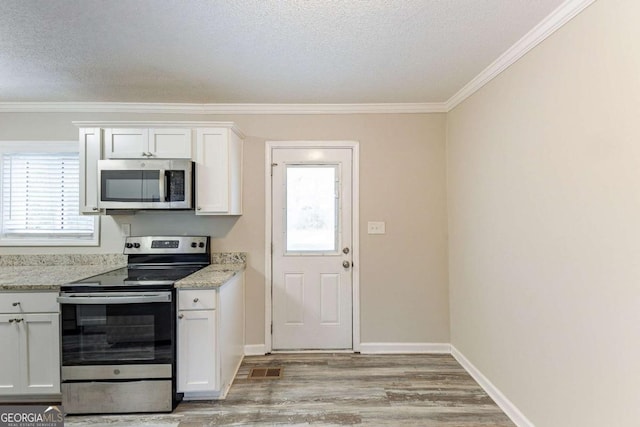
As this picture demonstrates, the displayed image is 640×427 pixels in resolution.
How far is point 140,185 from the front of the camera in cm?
273

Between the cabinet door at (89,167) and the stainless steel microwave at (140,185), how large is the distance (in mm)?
86

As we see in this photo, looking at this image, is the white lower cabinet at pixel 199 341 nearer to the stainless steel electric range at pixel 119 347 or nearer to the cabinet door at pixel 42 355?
the stainless steel electric range at pixel 119 347

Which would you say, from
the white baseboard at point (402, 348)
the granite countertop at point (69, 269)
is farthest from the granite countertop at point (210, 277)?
the white baseboard at point (402, 348)

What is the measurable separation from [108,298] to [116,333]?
0.26 m

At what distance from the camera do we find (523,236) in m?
2.09

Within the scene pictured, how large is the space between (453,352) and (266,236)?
7.02ft

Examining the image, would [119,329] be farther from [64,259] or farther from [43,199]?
[43,199]

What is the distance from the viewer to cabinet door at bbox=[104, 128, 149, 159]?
2766 millimetres

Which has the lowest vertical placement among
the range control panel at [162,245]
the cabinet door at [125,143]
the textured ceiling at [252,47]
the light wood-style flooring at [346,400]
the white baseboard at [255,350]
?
the light wood-style flooring at [346,400]

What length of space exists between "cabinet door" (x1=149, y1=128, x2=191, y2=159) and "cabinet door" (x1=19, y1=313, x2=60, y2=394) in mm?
1440

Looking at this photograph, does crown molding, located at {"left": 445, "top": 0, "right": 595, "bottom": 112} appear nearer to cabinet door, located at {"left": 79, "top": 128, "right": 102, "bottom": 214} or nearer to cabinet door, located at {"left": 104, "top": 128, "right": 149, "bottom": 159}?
cabinet door, located at {"left": 104, "top": 128, "right": 149, "bottom": 159}

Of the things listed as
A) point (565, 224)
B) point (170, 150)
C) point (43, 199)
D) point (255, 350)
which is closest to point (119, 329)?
point (255, 350)

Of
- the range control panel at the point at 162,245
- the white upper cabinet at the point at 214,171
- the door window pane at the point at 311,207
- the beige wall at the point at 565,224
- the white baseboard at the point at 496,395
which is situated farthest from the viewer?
the door window pane at the point at 311,207

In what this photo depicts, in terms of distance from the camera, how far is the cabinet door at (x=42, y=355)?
2299 mm
